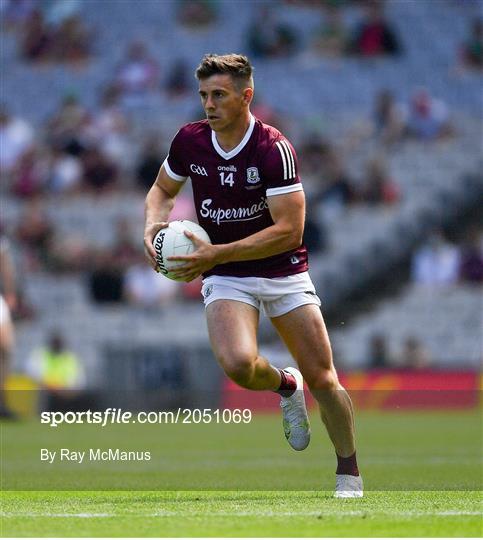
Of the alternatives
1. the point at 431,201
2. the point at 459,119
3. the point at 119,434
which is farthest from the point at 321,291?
the point at 119,434

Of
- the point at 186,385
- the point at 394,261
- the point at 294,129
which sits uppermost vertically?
the point at 294,129

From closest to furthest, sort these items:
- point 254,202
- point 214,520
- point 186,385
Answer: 1. point 214,520
2. point 254,202
3. point 186,385

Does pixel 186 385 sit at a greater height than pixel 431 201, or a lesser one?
lesser

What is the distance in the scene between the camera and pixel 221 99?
26.9ft

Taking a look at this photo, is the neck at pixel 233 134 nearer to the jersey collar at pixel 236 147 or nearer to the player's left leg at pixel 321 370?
the jersey collar at pixel 236 147

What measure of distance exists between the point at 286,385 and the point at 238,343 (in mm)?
652

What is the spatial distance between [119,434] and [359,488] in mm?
7614

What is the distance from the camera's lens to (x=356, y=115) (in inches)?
1012

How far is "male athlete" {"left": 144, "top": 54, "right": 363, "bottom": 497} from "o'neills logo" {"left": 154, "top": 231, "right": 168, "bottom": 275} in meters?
0.03

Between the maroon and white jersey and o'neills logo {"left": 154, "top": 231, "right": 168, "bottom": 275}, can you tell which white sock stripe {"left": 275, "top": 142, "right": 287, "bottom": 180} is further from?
o'neills logo {"left": 154, "top": 231, "right": 168, "bottom": 275}

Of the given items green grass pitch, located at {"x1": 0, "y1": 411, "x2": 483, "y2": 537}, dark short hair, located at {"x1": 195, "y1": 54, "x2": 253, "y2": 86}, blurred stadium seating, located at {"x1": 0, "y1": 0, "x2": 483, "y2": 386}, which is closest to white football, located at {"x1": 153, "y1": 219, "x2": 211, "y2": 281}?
dark short hair, located at {"x1": 195, "y1": 54, "x2": 253, "y2": 86}

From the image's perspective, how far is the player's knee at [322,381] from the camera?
8.26 m

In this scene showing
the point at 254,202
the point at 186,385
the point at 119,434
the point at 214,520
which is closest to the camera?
the point at 214,520

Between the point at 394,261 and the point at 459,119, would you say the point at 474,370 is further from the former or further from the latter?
the point at 459,119
